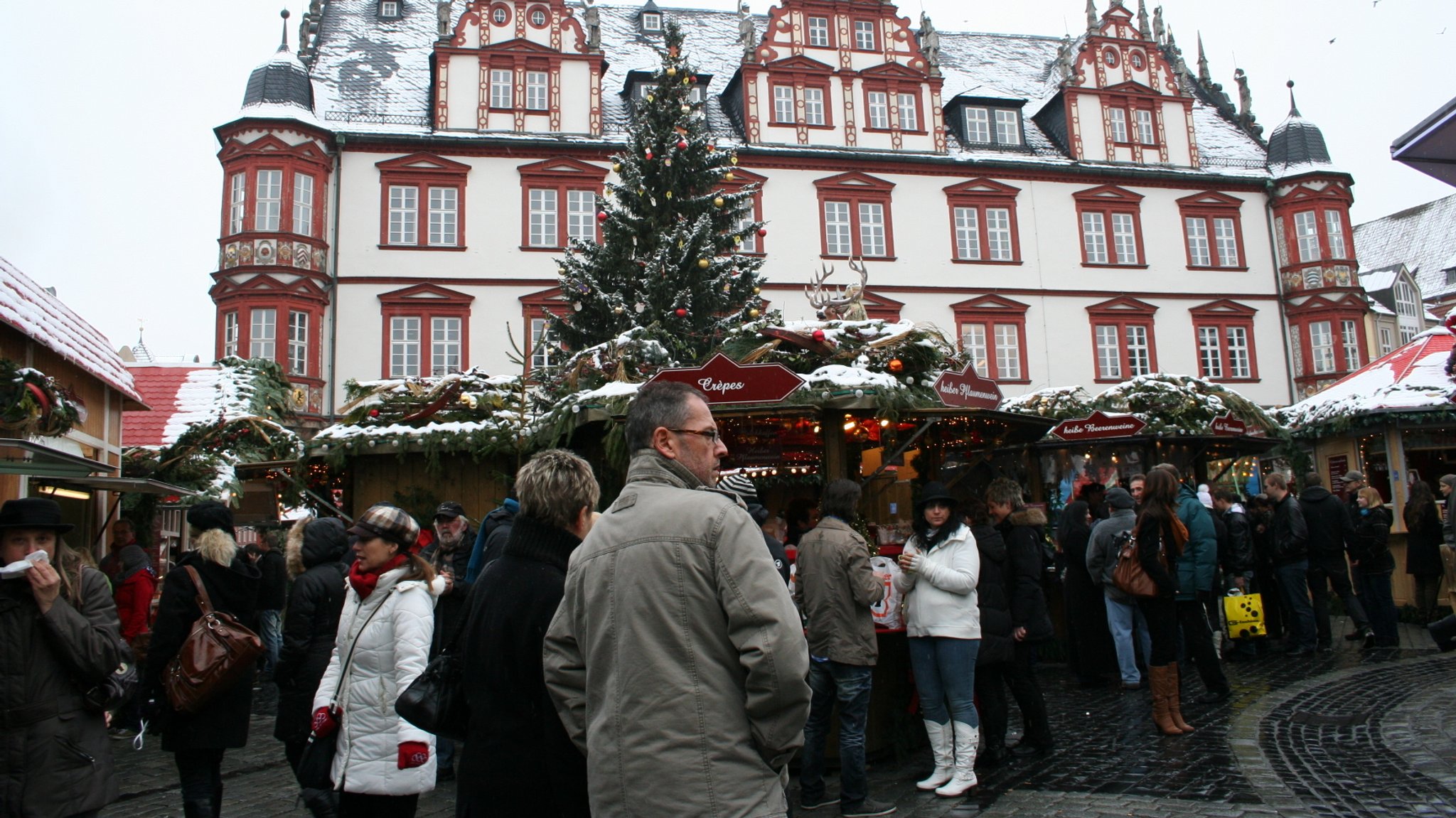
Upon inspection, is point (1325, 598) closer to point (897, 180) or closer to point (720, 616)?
point (720, 616)

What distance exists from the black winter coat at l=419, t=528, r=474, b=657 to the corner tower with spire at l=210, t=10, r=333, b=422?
1822cm

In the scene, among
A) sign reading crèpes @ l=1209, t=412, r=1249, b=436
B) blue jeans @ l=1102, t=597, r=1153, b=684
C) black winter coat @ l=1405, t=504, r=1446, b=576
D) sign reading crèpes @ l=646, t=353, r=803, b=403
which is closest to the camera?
sign reading crèpes @ l=646, t=353, r=803, b=403

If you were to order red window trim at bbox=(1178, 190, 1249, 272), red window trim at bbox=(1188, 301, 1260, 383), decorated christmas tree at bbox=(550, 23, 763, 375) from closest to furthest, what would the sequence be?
decorated christmas tree at bbox=(550, 23, 763, 375), red window trim at bbox=(1188, 301, 1260, 383), red window trim at bbox=(1178, 190, 1249, 272)

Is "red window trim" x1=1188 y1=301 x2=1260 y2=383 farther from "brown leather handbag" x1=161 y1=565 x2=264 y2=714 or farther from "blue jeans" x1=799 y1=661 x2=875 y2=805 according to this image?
"brown leather handbag" x1=161 y1=565 x2=264 y2=714

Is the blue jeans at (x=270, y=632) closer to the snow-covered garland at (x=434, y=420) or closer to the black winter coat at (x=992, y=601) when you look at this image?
the snow-covered garland at (x=434, y=420)

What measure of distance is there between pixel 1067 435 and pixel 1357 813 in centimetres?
668

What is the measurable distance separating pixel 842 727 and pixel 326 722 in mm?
2750

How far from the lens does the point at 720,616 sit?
274 cm

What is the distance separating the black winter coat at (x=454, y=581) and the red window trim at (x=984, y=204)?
23.3 metres

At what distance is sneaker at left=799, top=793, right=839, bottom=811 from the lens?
19.7 ft

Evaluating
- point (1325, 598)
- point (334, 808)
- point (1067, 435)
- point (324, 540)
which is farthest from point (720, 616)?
point (1325, 598)

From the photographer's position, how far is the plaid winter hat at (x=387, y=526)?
172 inches

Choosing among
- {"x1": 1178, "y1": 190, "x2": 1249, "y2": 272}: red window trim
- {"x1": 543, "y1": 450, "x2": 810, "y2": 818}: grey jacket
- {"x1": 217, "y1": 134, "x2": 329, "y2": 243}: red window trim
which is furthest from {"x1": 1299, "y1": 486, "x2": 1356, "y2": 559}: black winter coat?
{"x1": 217, "y1": 134, "x2": 329, "y2": 243}: red window trim

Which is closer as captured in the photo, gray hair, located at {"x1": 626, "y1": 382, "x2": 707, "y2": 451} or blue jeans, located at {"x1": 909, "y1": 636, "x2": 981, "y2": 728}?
gray hair, located at {"x1": 626, "y1": 382, "x2": 707, "y2": 451}
